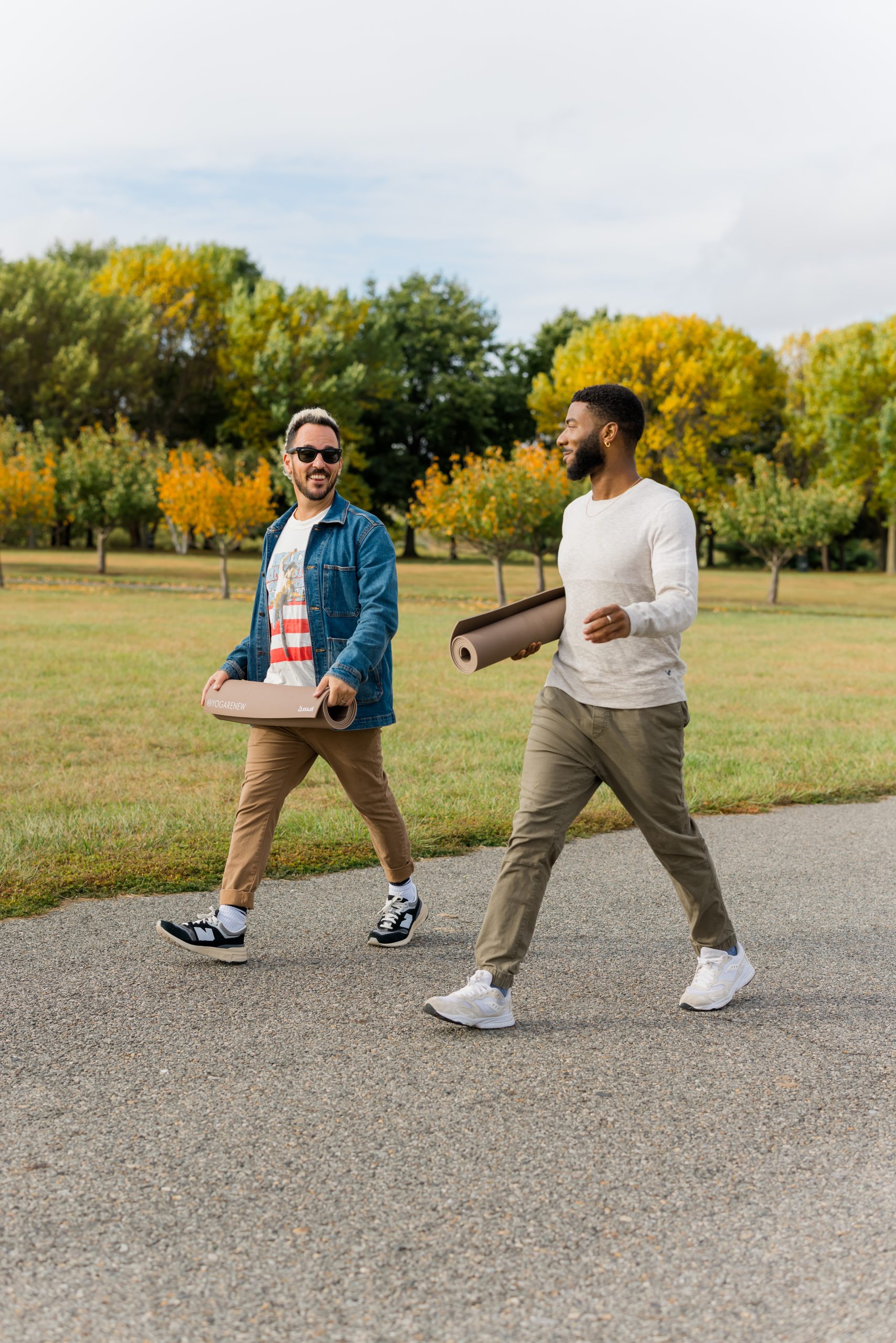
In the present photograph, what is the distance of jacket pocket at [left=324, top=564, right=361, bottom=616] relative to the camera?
424 cm

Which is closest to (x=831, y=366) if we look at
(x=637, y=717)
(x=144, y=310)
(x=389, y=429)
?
(x=389, y=429)

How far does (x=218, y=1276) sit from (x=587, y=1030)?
1.59 meters

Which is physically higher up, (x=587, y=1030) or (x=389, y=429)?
(x=389, y=429)

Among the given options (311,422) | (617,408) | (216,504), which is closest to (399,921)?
(311,422)

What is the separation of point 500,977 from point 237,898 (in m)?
1.13

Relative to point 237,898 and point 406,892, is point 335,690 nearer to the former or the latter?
point 237,898

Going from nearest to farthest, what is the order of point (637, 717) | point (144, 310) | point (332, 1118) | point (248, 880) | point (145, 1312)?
point (145, 1312) → point (332, 1118) → point (637, 717) → point (248, 880) → point (144, 310)

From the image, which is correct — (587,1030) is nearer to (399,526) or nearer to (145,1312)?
(145,1312)

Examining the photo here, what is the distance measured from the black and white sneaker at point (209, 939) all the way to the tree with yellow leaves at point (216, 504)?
27.4 m

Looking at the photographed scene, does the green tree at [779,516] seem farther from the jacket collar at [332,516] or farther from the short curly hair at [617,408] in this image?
the short curly hair at [617,408]

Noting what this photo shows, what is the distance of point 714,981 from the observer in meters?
3.83

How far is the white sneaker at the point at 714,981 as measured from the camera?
3.82 meters

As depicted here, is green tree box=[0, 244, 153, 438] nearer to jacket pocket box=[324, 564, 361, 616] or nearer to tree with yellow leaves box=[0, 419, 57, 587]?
tree with yellow leaves box=[0, 419, 57, 587]

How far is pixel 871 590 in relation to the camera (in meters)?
42.2
